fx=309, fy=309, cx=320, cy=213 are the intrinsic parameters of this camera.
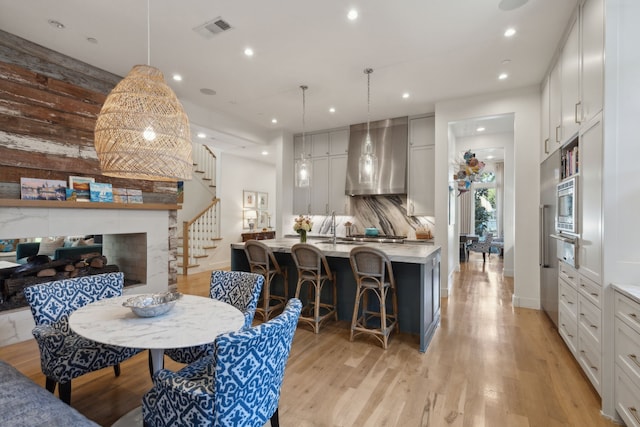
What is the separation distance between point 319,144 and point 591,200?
194 inches

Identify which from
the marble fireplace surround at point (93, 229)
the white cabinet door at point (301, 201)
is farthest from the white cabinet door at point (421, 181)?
the marble fireplace surround at point (93, 229)

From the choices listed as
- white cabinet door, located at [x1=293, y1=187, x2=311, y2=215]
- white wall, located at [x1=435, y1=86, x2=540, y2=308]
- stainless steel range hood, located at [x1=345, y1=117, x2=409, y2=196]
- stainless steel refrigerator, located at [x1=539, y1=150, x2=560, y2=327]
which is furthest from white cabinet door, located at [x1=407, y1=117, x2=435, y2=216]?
white cabinet door, located at [x1=293, y1=187, x2=311, y2=215]

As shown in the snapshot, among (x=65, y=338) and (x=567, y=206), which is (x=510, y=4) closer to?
(x=567, y=206)

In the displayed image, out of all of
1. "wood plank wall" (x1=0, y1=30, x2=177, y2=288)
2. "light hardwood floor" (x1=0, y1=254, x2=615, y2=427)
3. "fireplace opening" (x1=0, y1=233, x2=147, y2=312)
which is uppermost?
"wood plank wall" (x1=0, y1=30, x2=177, y2=288)

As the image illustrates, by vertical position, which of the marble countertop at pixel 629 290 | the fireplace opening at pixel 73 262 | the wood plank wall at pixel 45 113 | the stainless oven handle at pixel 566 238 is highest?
the wood plank wall at pixel 45 113

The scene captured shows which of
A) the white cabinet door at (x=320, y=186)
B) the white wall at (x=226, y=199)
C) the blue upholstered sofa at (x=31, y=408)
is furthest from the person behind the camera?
the white wall at (x=226, y=199)

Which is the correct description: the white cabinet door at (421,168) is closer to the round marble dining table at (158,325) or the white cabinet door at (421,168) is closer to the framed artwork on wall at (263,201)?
the round marble dining table at (158,325)

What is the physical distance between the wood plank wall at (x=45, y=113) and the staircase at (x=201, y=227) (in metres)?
2.97

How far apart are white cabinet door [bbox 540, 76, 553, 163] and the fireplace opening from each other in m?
5.32

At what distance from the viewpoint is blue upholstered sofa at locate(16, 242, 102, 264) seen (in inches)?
139

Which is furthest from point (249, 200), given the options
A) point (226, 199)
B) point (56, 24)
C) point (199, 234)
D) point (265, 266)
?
point (56, 24)

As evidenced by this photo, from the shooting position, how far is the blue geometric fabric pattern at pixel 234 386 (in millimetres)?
1167

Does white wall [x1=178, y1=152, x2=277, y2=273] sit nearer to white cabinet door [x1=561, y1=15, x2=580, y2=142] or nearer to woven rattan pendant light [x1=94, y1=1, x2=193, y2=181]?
woven rattan pendant light [x1=94, y1=1, x2=193, y2=181]

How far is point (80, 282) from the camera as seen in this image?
7.30 feet
